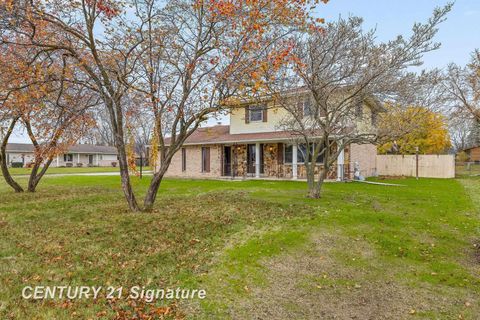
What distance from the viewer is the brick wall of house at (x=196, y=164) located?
2030 cm

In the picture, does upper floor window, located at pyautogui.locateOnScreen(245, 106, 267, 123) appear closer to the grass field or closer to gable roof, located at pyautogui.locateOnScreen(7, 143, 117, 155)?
the grass field

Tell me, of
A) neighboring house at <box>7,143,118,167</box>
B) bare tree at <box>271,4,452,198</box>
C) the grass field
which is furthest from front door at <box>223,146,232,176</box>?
neighboring house at <box>7,143,118,167</box>

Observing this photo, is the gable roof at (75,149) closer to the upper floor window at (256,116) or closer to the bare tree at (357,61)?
the upper floor window at (256,116)

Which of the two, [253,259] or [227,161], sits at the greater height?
[227,161]

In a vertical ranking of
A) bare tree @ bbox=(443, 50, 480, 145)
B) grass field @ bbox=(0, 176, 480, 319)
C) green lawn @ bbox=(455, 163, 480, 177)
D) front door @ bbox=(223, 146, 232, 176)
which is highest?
bare tree @ bbox=(443, 50, 480, 145)

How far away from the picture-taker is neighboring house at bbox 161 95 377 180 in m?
17.6

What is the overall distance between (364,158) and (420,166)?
16.8 feet

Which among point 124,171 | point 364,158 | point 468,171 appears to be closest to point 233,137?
point 364,158

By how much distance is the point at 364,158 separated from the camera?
64.8 ft

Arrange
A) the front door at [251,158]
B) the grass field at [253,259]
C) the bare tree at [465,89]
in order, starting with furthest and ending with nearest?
the bare tree at [465,89] → the front door at [251,158] → the grass field at [253,259]

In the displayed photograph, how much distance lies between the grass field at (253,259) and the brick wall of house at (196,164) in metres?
11.1

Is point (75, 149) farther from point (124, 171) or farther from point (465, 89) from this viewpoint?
point (465, 89)

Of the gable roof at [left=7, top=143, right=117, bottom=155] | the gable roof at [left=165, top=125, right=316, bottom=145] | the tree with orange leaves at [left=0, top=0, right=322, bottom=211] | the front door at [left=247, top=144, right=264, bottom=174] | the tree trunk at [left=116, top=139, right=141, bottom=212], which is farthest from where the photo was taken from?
the gable roof at [left=7, top=143, right=117, bottom=155]

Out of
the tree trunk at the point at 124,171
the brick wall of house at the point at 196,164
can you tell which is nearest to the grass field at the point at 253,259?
the tree trunk at the point at 124,171
